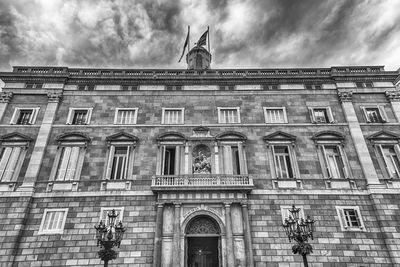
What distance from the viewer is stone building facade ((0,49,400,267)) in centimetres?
1580

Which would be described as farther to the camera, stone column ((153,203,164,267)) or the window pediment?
the window pediment

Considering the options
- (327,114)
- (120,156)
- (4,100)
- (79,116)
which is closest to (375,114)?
(327,114)

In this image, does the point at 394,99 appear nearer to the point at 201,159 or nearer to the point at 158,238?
the point at 201,159

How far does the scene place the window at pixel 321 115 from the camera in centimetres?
2039

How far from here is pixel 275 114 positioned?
2066 cm

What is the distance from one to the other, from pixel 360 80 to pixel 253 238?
1610 cm

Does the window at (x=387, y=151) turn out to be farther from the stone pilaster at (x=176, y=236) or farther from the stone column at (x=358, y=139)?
the stone pilaster at (x=176, y=236)

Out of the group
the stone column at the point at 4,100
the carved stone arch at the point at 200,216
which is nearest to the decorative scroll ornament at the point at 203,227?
the carved stone arch at the point at 200,216

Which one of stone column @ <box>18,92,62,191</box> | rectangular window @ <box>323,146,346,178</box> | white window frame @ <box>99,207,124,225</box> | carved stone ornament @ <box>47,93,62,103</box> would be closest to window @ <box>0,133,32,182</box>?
stone column @ <box>18,92,62,191</box>

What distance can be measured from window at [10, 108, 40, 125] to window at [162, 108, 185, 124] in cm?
992

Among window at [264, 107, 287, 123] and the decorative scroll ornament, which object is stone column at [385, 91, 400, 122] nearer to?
window at [264, 107, 287, 123]

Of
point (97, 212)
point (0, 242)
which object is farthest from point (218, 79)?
point (0, 242)

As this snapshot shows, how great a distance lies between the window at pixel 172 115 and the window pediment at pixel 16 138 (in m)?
9.79

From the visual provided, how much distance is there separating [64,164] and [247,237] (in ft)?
43.8
